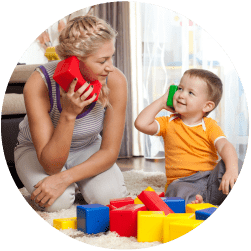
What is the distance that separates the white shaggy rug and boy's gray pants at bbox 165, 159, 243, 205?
0.05 m

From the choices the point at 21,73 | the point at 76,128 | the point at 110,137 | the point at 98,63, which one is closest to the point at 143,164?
the point at 110,137

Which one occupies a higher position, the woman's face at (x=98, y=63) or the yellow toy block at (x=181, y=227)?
the woman's face at (x=98, y=63)

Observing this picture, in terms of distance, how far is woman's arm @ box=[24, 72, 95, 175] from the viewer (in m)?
0.94

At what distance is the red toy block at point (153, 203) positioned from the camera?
2.80ft

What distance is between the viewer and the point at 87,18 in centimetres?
95

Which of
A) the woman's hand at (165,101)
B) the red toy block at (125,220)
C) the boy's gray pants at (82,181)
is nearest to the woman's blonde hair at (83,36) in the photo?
the woman's hand at (165,101)

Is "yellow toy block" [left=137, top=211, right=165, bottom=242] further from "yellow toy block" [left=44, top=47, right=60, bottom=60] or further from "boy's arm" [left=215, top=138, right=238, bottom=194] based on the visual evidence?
"yellow toy block" [left=44, top=47, right=60, bottom=60]

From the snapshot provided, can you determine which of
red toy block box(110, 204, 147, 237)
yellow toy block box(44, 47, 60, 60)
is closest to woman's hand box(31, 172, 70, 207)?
red toy block box(110, 204, 147, 237)

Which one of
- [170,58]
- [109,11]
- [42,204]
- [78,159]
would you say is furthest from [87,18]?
[42,204]

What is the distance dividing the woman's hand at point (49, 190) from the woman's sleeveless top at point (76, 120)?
122mm

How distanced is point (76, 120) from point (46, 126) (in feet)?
0.34

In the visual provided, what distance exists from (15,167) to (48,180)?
0.14 m

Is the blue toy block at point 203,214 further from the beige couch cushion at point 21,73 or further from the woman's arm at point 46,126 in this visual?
the beige couch cushion at point 21,73

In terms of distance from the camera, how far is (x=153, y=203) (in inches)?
33.8
